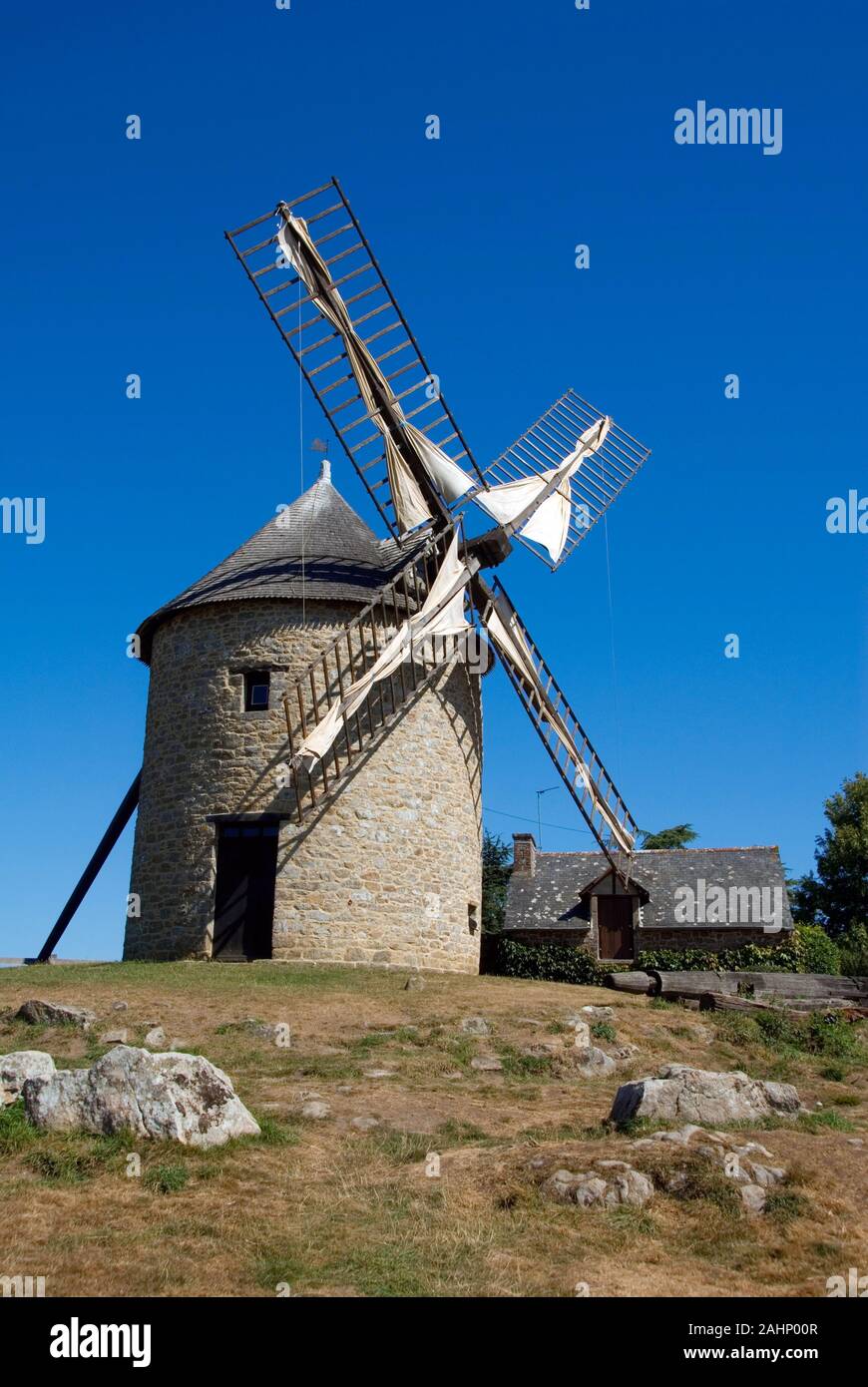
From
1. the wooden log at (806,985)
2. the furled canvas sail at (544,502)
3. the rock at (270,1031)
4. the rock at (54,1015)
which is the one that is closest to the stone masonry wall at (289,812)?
the furled canvas sail at (544,502)

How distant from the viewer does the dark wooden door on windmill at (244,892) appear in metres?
21.8

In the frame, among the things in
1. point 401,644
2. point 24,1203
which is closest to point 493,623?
point 401,644

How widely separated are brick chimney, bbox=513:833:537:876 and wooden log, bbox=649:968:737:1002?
10.1 metres

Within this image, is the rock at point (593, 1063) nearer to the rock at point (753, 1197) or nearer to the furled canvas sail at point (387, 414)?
the rock at point (753, 1197)

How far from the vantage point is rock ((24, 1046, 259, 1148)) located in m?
9.83

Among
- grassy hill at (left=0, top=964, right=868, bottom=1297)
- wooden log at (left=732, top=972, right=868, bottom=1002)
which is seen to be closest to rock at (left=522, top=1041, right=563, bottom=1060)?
grassy hill at (left=0, top=964, right=868, bottom=1297)

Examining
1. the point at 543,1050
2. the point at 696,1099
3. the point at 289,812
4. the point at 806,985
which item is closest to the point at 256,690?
the point at 289,812

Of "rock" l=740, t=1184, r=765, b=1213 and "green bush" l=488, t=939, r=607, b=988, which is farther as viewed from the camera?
"green bush" l=488, t=939, r=607, b=988

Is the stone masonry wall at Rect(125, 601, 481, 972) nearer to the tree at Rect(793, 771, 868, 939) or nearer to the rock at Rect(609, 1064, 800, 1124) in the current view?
the rock at Rect(609, 1064, 800, 1124)
